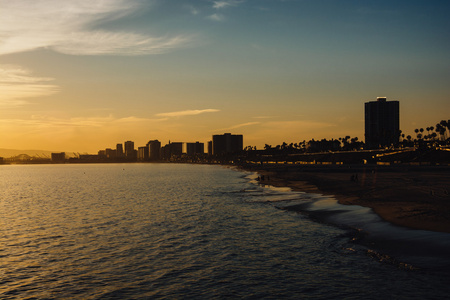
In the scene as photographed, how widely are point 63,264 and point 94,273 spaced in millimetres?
3625

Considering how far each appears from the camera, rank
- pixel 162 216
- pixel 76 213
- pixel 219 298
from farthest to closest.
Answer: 1. pixel 76 213
2. pixel 162 216
3. pixel 219 298

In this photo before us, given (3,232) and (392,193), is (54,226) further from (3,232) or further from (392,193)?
(392,193)

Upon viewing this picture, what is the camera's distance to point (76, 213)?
2024 inches

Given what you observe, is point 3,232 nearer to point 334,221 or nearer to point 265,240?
point 265,240

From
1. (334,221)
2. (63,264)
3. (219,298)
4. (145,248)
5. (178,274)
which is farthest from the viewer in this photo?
(334,221)

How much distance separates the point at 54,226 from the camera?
40531 mm

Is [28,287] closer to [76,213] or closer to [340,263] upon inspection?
[340,263]

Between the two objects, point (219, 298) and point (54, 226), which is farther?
point (54, 226)

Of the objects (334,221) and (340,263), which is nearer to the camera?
(340,263)

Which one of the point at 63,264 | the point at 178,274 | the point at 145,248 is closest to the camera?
the point at 178,274

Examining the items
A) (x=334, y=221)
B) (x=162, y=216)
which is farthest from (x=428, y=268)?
(x=162, y=216)

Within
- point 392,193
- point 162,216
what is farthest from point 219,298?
point 392,193

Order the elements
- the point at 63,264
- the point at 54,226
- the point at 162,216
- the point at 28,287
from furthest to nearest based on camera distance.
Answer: the point at 162,216 < the point at 54,226 < the point at 63,264 < the point at 28,287

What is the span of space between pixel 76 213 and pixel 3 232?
45.4ft
